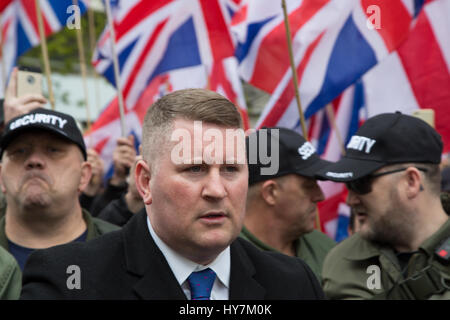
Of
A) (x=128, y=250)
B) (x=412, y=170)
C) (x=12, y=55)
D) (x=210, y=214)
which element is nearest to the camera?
(x=210, y=214)

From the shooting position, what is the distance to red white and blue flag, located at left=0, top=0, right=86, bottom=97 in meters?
6.54

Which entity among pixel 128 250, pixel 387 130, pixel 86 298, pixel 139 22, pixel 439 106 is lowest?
pixel 86 298

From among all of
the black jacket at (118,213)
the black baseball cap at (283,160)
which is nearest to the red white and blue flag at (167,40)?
the black jacket at (118,213)

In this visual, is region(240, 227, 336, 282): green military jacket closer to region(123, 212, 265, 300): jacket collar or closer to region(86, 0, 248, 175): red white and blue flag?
region(123, 212, 265, 300): jacket collar

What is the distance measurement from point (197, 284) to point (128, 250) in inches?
11.2

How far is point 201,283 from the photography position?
2176mm

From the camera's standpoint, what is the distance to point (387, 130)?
368 centimetres

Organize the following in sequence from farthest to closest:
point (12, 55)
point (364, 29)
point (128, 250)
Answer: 1. point (12, 55)
2. point (364, 29)
3. point (128, 250)

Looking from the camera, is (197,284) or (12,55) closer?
(197,284)

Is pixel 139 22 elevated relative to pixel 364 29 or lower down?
elevated

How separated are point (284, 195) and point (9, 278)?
205 centimetres

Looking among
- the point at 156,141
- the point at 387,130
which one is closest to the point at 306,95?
the point at 387,130

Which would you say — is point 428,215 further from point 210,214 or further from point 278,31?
point 278,31

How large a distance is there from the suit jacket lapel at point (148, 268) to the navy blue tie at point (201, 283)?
0.14 feet
